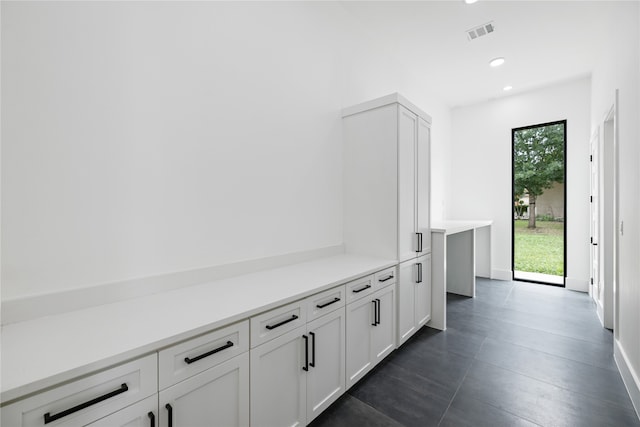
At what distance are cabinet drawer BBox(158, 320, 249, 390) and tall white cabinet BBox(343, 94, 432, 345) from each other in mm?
1520

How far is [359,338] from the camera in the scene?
1.91 metres

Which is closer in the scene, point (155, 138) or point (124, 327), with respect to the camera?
point (124, 327)

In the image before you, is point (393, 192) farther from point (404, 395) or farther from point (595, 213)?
point (595, 213)

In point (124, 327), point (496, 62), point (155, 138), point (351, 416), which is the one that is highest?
point (496, 62)

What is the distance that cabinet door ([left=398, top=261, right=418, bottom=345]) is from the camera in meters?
2.35

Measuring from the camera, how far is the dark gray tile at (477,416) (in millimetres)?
1615

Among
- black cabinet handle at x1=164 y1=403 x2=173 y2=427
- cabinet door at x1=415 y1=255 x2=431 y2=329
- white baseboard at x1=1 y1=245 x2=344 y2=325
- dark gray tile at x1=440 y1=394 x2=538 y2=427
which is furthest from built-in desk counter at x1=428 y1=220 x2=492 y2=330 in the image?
black cabinet handle at x1=164 y1=403 x2=173 y2=427

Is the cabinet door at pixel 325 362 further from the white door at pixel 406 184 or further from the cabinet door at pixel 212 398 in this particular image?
the white door at pixel 406 184

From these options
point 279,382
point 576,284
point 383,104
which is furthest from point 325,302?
point 576,284

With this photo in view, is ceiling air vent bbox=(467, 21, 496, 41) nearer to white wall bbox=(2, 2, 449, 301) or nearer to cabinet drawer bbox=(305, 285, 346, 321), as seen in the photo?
white wall bbox=(2, 2, 449, 301)

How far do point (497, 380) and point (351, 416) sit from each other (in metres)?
1.15

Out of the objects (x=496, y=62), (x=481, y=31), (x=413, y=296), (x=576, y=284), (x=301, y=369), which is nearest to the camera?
(x=301, y=369)

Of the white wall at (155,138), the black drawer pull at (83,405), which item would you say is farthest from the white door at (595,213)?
the black drawer pull at (83,405)

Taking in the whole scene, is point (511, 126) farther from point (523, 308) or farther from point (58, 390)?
point (58, 390)
